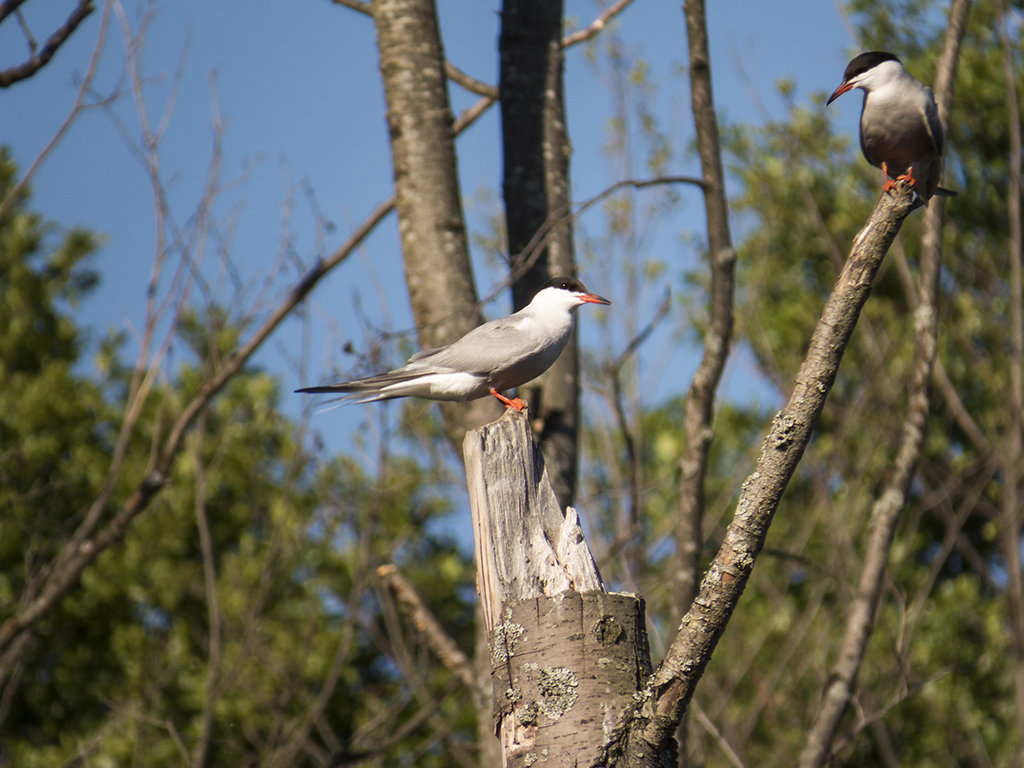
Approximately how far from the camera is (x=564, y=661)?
240 cm

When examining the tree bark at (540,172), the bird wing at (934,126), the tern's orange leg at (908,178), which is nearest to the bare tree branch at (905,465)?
the bird wing at (934,126)

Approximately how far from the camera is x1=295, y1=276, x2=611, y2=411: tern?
12.7ft

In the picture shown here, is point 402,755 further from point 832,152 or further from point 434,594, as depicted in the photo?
point 832,152

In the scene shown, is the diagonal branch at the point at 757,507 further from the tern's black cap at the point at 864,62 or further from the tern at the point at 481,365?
the tern's black cap at the point at 864,62

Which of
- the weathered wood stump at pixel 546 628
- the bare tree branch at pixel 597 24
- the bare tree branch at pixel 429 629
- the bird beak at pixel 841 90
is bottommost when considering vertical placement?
the weathered wood stump at pixel 546 628

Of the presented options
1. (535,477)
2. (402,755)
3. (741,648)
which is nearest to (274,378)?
(402,755)

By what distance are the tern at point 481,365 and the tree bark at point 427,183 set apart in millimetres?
329

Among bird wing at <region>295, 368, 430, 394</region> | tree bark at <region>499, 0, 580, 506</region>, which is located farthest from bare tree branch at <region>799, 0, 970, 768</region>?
bird wing at <region>295, 368, 430, 394</region>

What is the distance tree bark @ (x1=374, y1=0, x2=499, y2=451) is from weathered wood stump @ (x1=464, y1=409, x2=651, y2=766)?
1.67 metres

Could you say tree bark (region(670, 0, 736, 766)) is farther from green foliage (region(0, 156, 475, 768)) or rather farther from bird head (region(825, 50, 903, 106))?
green foliage (region(0, 156, 475, 768))

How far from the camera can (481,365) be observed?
12.7ft

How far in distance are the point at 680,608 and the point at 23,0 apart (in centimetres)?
328

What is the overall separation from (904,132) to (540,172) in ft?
5.53

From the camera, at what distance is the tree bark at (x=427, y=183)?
14.5ft
